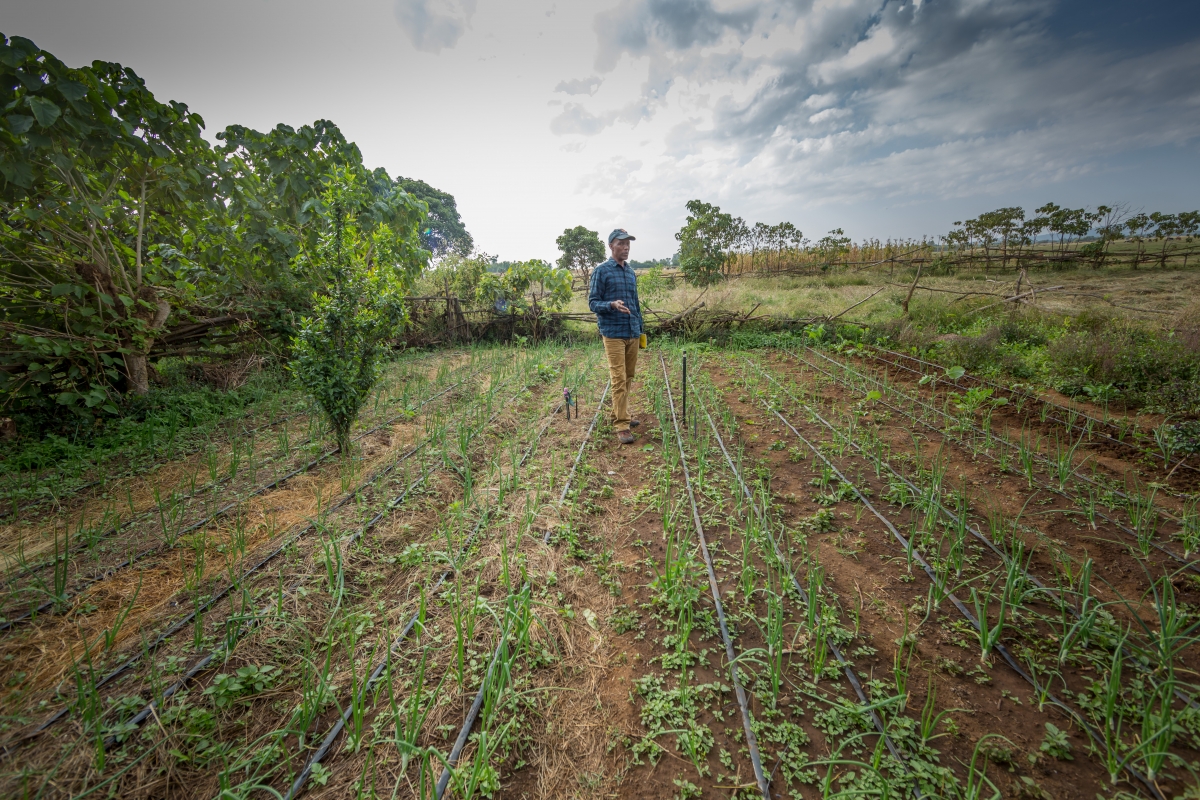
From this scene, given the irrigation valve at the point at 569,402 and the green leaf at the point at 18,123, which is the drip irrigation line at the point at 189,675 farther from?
the green leaf at the point at 18,123

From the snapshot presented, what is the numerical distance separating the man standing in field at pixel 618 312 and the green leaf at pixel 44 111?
3761mm

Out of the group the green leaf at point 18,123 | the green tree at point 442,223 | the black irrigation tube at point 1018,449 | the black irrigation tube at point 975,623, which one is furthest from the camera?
the green tree at point 442,223

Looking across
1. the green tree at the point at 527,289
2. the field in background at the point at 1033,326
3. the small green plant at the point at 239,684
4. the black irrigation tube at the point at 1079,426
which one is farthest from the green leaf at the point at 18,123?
the field in background at the point at 1033,326

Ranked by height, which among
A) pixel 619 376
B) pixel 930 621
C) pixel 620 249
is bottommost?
pixel 930 621

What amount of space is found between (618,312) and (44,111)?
415 cm

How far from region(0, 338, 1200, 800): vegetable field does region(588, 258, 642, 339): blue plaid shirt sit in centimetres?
121

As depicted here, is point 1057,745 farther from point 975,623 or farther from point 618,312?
point 618,312

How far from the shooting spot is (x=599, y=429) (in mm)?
4371

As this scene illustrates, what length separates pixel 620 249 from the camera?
3906 millimetres

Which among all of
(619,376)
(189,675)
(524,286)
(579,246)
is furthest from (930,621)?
(579,246)

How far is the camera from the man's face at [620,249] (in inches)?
152

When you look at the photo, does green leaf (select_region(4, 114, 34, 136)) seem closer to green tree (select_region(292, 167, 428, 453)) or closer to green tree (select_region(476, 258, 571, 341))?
green tree (select_region(292, 167, 428, 453))

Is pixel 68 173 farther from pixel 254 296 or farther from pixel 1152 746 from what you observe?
pixel 1152 746

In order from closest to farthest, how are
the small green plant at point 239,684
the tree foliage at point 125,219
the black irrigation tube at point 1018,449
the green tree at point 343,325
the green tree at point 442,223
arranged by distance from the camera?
the small green plant at point 239,684, the black irrigation tube at point 1018,449, the tree foliage at point 125,219, the green tree at point 343,325, the green tree at point 442,223
